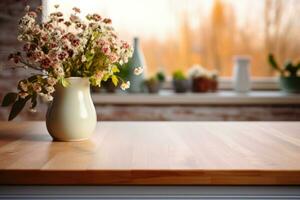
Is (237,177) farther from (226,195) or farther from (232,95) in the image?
(232,95)

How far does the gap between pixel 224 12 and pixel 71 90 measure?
209 cm

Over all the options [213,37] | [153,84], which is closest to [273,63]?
[213,37]

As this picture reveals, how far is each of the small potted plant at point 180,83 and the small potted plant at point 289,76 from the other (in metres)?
0.61

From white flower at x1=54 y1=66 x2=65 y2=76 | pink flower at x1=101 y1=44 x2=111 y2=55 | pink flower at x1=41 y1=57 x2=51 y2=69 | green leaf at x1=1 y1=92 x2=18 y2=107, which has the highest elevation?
pink flower at x1=101 y1=44 x2=111 y2=55

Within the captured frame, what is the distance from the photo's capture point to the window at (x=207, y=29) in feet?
10.1

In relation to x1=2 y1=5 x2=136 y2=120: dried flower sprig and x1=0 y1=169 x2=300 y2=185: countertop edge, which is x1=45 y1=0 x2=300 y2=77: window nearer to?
x1=2 y1=5 x2=136 y2=120: dried flower sprig

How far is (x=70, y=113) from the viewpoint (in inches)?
49.0

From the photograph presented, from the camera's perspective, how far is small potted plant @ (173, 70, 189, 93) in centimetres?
283

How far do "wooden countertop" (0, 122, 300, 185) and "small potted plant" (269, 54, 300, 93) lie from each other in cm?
140

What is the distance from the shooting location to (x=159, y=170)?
0.91 m

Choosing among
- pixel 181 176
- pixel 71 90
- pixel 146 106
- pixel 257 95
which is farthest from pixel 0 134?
pixel 257 95

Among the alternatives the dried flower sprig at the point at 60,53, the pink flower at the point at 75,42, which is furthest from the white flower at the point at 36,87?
the pink flower at the point at 75,42

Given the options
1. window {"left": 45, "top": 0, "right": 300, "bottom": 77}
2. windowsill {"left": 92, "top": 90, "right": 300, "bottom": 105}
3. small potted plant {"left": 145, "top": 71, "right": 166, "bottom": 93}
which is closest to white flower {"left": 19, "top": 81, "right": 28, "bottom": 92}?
windowsill {"left": 92, "top": 90, "right": 300, "bottom": 105}

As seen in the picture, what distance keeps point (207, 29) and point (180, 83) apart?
1.81 feet
